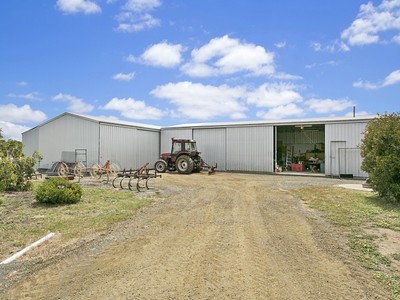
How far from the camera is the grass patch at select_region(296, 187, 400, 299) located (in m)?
5.04

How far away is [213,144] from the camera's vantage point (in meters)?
26.5

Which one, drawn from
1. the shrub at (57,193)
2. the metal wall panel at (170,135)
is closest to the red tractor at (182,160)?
the metal wall panel at (170,135)

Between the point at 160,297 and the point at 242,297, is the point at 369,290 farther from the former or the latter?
the point at 160,297

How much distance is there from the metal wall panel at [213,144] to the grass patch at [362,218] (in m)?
12.4

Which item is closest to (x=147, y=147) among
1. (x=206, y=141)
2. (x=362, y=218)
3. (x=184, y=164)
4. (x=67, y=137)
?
(x=206, y=141)

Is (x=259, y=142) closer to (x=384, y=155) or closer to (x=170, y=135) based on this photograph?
(x=170, y=135)

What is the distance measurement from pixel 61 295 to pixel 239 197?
27.9 feet

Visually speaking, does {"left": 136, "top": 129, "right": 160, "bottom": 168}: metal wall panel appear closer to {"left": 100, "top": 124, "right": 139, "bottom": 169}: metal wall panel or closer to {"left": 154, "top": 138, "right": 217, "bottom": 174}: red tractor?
{"left": 100, "top": 124, "right": 139, "bottom": 169}: metal wall panel

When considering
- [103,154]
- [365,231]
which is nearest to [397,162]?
[365,231]

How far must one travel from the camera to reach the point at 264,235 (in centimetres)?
675

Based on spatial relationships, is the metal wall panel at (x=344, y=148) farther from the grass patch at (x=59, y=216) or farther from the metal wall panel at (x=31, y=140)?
the metal wall panel at (x=31, y=140)

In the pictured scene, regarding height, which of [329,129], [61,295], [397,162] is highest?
[329,129]

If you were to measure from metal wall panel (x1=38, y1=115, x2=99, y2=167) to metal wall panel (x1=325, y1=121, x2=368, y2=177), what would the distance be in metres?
15.7

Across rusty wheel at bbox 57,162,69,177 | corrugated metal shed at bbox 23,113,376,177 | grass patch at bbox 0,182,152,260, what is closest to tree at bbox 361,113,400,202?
grass patch at bbox 0,182,152,260
